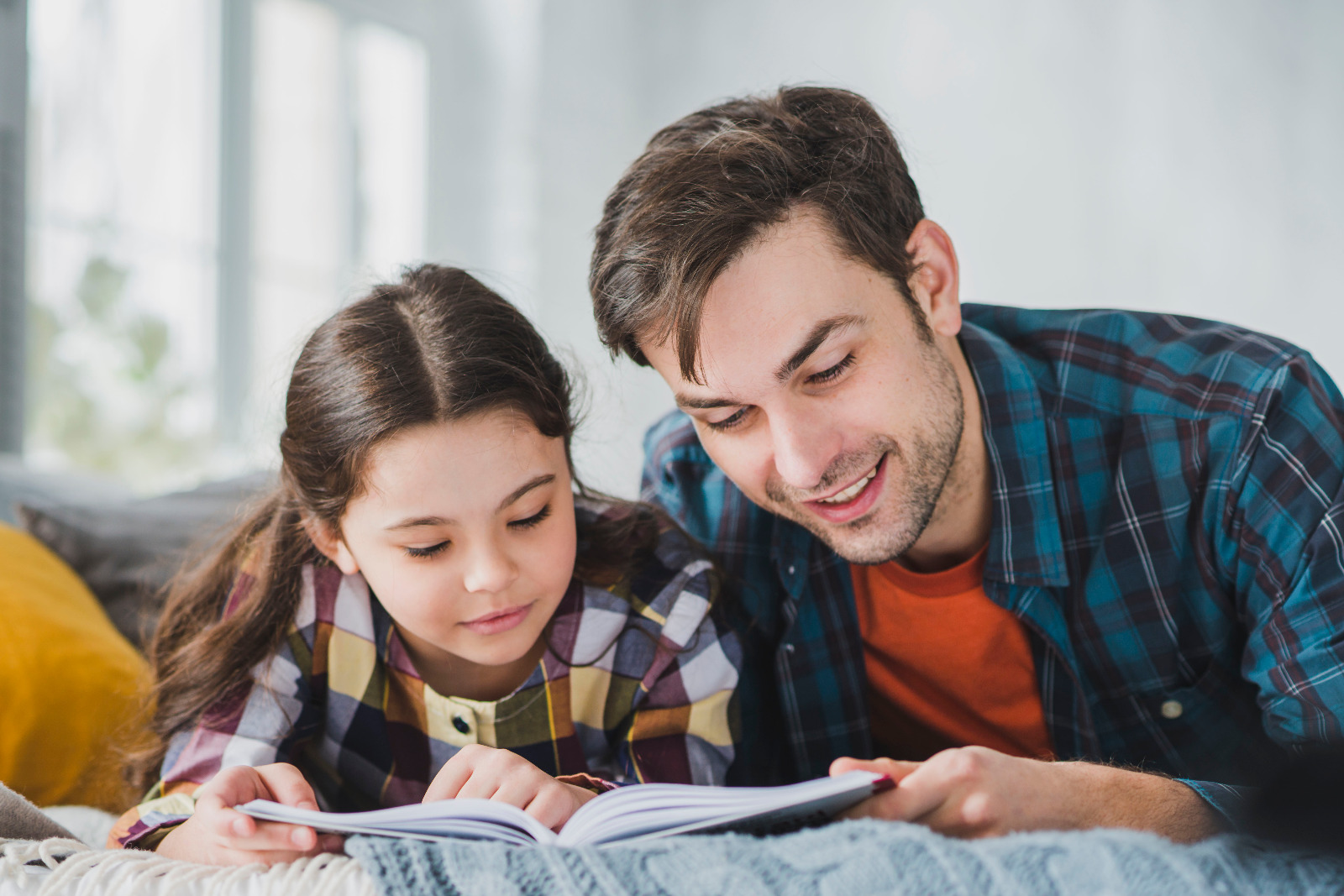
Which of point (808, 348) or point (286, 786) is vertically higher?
point (808, 348)

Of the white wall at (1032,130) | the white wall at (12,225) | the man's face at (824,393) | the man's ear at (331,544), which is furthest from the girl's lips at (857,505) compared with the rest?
the white wall at (12,225)

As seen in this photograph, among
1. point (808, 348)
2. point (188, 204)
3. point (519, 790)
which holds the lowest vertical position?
point (519, 790)

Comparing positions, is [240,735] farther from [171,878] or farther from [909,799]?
[909,799]

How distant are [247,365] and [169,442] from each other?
36 cm

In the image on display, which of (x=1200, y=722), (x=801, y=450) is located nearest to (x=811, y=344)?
(x=801, y=450)

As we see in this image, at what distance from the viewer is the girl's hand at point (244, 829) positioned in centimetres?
72

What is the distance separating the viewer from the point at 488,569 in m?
1.00

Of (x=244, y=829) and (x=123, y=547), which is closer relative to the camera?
(x=244, y=829)

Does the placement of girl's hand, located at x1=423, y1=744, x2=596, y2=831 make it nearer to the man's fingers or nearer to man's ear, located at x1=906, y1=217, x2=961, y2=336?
the man's fingers

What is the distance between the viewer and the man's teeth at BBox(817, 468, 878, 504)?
3.62ft

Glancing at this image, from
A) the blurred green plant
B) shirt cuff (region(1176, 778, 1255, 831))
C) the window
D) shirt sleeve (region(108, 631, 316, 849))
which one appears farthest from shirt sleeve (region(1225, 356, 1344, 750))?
the blurred green plant

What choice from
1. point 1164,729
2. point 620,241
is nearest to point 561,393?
point 620,241

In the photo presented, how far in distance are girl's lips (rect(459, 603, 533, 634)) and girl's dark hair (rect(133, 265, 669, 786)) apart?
0.11 meters

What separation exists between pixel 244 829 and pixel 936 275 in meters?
0.90
